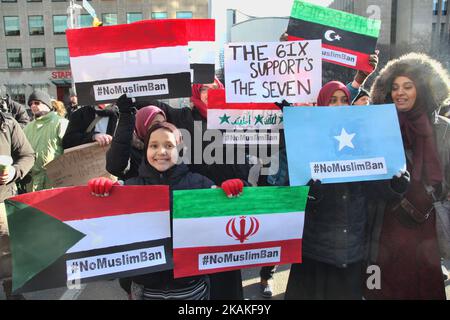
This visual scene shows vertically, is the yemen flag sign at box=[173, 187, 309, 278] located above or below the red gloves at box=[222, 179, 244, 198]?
below

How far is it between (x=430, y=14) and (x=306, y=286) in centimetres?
5739

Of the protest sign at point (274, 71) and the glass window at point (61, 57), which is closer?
the protest sign at point (274, 71)

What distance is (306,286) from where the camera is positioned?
255 cm

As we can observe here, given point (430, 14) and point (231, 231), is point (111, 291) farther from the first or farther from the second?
point (430, 14)

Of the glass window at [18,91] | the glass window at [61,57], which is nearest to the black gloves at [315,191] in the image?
the glass window at [61,57]

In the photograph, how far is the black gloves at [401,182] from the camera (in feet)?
7.79

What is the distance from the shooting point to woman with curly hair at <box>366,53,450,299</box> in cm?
254

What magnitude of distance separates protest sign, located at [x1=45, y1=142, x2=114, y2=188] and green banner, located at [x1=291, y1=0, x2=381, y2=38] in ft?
7.03

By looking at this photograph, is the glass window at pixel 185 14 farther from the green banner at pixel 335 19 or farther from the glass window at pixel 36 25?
the green banner at pixel 335 19

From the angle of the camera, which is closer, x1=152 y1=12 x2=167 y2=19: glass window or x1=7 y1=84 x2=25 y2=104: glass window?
x1=152 y1=12 x2=167 y2=19: glass window

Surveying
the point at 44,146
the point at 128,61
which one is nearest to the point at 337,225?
the point at 128,61

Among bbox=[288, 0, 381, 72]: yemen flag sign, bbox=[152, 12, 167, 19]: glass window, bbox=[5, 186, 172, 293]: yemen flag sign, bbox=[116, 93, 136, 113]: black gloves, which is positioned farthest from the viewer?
Answer: bbox=[152, 12, 167, 19]: glass window

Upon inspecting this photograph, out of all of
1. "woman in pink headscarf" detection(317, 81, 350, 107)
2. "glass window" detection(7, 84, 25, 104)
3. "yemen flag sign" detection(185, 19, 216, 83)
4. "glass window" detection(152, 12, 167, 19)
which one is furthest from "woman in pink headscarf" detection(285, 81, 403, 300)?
"glass window" detection(7, 84, 25, 104)

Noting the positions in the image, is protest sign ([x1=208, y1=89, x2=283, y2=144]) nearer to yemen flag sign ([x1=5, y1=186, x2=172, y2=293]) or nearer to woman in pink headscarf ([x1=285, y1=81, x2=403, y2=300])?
woman in pink headscarf ([x1=285, y1=81, x2=403, y2=300])
